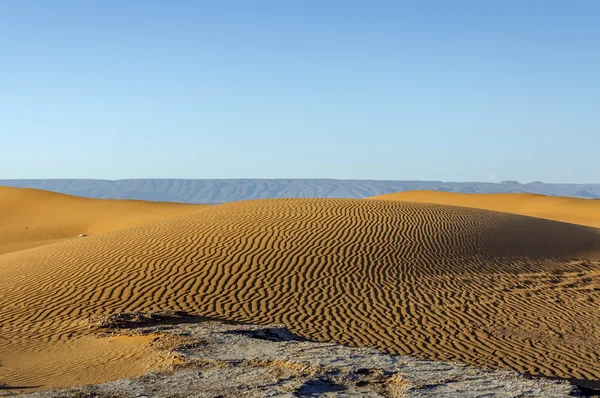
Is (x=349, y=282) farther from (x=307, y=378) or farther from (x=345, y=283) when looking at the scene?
(x=307, y=378)

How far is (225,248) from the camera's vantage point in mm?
18250

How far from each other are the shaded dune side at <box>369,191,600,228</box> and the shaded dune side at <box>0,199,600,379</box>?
25827 millimetres

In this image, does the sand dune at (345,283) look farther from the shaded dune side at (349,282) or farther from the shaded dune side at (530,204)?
the shaded dune side at (530,204)

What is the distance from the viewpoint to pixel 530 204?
182 feet

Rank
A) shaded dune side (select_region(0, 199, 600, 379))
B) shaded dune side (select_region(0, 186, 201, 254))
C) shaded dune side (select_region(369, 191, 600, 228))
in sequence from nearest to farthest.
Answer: shaded dune side (select_region(0, 199, 600, 379))
shaded dune side (select_region(0, 186, 201, 254))
shaded dune side (select_region(369, 191, 600, 228))

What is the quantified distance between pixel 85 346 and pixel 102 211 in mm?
31390

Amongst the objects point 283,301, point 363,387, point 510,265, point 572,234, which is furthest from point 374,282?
point 572,234

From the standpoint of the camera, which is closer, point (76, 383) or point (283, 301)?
point (76, 383)

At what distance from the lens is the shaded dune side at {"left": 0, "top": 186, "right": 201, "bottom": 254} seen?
109ft

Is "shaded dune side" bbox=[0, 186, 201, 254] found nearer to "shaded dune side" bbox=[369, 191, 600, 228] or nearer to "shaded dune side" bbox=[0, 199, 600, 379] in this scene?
"shaded dune side" bbox=[0, 199, 600, 379]

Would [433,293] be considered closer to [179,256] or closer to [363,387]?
[179,256]

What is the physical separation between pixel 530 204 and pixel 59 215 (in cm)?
3766

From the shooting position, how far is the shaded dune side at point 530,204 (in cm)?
4794

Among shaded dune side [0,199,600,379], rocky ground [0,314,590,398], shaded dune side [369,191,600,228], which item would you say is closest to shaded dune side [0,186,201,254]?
shaded dune side [0,199,600,379]
